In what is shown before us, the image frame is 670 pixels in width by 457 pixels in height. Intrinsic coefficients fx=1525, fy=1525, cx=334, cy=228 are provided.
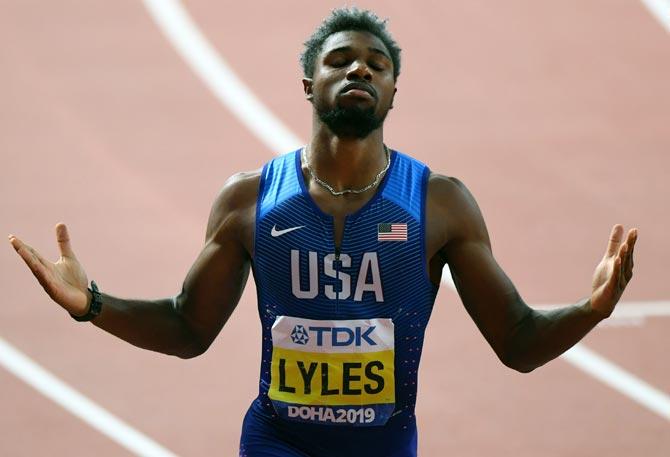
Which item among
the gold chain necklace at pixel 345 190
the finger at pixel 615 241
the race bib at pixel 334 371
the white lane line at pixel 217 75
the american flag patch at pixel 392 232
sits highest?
the white lane line at pixel 217 75

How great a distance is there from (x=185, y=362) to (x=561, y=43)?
4.63 metres

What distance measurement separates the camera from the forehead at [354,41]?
4875 millimetres

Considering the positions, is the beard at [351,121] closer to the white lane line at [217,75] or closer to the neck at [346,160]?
the neck at [346,160]

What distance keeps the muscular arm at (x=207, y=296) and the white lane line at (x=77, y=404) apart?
2.29 metres

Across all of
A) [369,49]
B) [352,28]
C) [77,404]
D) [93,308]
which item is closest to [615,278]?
[369,49]

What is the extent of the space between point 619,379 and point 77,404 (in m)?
2.73

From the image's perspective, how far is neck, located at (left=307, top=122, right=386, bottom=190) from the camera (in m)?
4.90

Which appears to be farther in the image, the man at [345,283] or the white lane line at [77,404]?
the white lane line at [77,404]

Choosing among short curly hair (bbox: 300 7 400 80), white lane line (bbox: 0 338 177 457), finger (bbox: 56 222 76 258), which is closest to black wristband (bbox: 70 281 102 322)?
finger (bbox: 56 222 76 258)

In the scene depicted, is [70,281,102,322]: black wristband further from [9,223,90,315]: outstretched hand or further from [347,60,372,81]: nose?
[347,60,372,81]: nose

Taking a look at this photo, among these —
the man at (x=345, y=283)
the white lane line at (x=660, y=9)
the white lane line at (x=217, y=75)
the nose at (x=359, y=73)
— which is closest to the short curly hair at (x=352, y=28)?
the man at (x=345, y=283)

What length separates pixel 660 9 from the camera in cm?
1184

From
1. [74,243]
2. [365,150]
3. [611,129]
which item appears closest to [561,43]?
[611,129]

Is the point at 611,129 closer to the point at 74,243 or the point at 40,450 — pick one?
the point at 74,243
